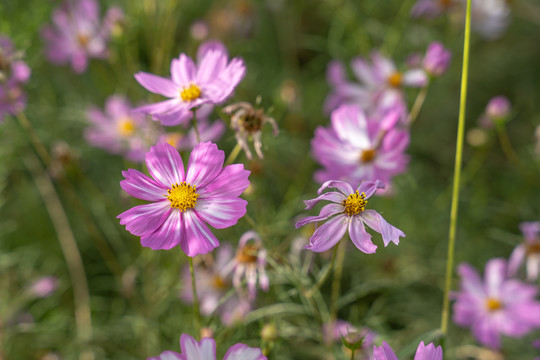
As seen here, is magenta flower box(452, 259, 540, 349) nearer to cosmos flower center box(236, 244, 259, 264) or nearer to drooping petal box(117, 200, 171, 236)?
cosmos flower center box(236, 244, 259, 264)

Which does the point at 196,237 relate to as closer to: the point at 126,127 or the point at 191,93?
the point at 191,93

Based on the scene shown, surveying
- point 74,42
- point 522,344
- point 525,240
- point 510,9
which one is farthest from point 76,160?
point 510,9

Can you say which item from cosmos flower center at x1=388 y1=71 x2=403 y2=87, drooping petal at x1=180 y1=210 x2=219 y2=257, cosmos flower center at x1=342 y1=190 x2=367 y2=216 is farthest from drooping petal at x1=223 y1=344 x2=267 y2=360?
cosmos flower center at x1=388 y1=71 x2=403 y2=87

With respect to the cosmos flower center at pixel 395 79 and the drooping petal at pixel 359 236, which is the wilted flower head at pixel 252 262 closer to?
the drooping petal at pixel 359 236

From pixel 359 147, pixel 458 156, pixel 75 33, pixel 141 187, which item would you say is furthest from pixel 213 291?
pixel 75 33

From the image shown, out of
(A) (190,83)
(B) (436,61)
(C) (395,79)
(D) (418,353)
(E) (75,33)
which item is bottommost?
(D) (418,353)

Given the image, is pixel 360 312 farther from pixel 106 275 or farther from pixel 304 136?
pixel 106 275
